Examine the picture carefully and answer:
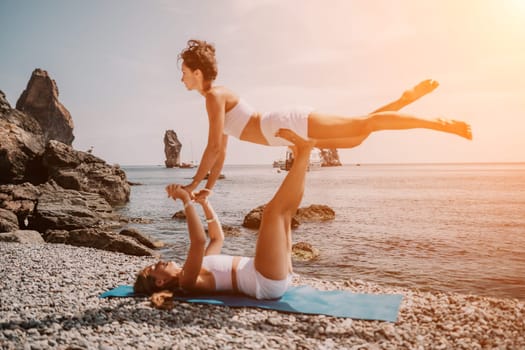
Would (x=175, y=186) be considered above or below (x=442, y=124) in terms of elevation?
below

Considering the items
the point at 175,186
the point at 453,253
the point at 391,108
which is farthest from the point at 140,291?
the point at 453,253

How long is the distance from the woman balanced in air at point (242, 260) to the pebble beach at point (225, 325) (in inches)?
13.3

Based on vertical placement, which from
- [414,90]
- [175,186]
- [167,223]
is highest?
A: [414,90]

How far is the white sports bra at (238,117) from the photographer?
17.6 feet

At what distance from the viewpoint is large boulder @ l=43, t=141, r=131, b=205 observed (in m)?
27.8

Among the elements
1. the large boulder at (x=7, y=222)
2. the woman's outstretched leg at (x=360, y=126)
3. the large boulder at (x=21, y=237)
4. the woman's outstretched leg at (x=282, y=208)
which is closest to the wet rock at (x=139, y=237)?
the large boulder at (x=21, y=237)

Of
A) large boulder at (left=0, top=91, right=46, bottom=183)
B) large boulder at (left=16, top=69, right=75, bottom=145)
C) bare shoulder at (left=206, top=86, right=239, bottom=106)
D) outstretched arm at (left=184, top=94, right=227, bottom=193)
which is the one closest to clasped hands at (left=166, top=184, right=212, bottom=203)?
outstretched arm at (left=184, top=94, right=227, bottom=193)

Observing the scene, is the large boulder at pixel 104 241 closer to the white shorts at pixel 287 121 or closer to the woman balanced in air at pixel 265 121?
the woman balanced in air at pixel 265 121

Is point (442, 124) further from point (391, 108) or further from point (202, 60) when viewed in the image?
point (202, 60)

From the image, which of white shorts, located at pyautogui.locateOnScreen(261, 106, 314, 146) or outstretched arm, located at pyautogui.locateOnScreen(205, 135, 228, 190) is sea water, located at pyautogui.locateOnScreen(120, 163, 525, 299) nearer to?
outstretched arm, located at pyautogui.locateOnScreen(205, 135, 228, 190)

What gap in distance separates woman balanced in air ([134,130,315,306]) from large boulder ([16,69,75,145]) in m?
95.7

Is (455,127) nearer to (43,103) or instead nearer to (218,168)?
(218,168)

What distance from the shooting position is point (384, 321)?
206 inches

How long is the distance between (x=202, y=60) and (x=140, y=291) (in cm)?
343
